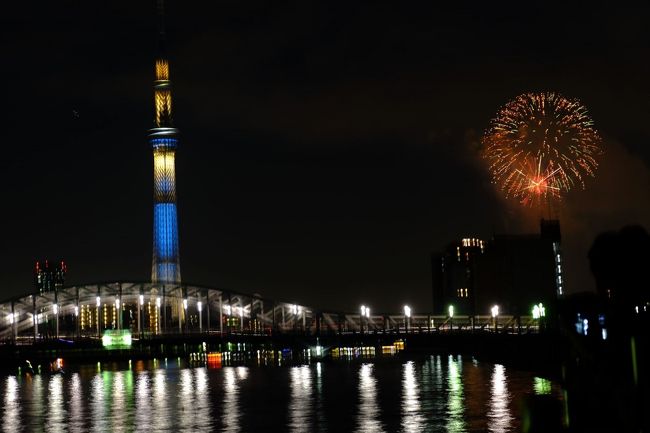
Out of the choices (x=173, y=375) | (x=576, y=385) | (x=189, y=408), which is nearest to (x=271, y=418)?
(x=189, y=408)

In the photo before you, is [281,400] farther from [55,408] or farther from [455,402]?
[55,408]

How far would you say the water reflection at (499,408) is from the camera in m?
72.5

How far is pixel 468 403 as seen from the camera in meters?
89.2

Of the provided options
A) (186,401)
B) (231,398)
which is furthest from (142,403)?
(231,398)

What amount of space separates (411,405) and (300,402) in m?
10.6

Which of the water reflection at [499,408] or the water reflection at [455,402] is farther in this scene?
the water reflection at [455,402]

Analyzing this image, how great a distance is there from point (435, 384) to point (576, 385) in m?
34.6

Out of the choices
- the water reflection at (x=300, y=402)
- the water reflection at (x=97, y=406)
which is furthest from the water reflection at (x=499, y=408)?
the water reflection at (x=97, y=406)

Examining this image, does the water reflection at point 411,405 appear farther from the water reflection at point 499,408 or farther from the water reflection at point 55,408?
the water reflection at point 55,408

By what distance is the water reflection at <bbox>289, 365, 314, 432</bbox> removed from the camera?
79.6 metres

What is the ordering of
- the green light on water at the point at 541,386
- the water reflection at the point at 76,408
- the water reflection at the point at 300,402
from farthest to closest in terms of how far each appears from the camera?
the green light on water at the point at 541,386
the water reflection at the point at 76,408
the water reflection at the point at 300,402

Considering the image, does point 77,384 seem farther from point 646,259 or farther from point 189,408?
point 646,259

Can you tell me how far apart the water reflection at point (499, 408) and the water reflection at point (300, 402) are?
38.8ft

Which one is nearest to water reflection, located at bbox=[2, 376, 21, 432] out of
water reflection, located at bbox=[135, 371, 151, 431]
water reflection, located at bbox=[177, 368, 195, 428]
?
water reflection, located at bbox=[135, 371, 151, 431]
